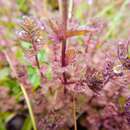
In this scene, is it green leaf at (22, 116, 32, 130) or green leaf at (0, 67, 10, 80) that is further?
green leaf at (0, 67, 10, 80)

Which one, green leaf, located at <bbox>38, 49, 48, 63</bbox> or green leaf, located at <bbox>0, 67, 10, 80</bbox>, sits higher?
green leaf, located at <bbox>38, 49, 48, 63</bbox>

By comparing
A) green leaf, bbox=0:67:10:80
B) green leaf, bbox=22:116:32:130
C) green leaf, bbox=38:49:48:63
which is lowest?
green leaf, bbox=22:116:32:130

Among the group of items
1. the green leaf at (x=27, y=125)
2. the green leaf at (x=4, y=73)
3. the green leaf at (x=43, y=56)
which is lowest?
the green leaf at (x=27, y=125)

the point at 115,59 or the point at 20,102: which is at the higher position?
the point at 115,59

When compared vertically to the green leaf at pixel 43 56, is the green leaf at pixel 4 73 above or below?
below

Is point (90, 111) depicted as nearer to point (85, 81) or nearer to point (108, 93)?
point (108, 93)

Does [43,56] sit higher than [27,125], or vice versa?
[43,56]

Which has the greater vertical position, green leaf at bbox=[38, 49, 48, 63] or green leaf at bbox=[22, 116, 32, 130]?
green leaf at bbox=[38, 49, 48, 63]

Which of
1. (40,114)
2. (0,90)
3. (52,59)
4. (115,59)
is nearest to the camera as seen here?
(115,59)

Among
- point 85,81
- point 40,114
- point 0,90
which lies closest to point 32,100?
point 40,114

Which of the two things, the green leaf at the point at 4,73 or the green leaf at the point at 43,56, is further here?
the green leaf at the point at 4,73

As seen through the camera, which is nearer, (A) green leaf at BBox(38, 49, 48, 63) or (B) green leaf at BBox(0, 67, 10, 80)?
(A) green leaf at BBox(38, 49, 48, 63)
